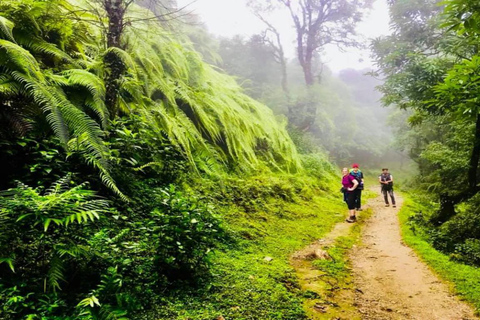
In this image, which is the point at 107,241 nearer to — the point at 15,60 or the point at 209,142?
the point at 15,60

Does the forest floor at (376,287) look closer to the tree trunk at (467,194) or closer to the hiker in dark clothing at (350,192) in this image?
the tree trunk at (467,194)

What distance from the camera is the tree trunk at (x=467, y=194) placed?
205 inches

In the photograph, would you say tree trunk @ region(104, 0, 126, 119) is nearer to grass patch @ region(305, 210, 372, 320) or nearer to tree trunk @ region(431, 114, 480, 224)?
grass patch @ region(305, 210, 372, 320)

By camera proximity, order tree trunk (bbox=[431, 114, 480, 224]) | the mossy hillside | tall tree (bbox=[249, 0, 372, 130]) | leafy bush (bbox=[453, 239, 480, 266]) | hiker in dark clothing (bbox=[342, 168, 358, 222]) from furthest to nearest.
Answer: tall tree (bbox=[249, 0, 372, 130]) → hiker in dark clothing (bbox=[342, 168, 358, 222]) → tree trunk (bbox=[431, 114, 480, 224]) → leafy bush (bbox=[453, 239, 480, 266]) → the mossy hillside

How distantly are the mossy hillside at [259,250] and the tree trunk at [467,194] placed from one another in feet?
7.02

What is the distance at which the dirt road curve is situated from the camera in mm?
2717

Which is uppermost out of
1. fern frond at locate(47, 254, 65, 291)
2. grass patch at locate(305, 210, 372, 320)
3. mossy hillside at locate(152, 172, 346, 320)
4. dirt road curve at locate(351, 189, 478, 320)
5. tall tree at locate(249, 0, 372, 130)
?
tall tree at locate(249, 0, 372, 130)

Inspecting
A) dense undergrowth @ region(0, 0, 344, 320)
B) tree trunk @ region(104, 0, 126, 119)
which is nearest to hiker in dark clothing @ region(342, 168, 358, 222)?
dense undergrowth @ region(0, 0, 344, 320)

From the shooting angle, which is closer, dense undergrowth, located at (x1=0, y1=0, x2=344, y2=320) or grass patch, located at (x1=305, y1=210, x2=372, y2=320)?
dense undergrowth, located at (x1=0, y1=0, x2=344, y2=320)

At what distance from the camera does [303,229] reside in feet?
17.1

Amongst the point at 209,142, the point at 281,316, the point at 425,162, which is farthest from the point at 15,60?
the point at 425,162

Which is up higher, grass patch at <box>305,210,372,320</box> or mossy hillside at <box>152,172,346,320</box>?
mossy hillside at <box>152,172,346,320</box>

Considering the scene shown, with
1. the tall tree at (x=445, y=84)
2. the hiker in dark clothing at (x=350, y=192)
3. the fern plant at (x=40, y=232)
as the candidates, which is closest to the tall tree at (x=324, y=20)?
the tall tree at (x=445, y=84)

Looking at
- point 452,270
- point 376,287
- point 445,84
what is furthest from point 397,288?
point 445,84
